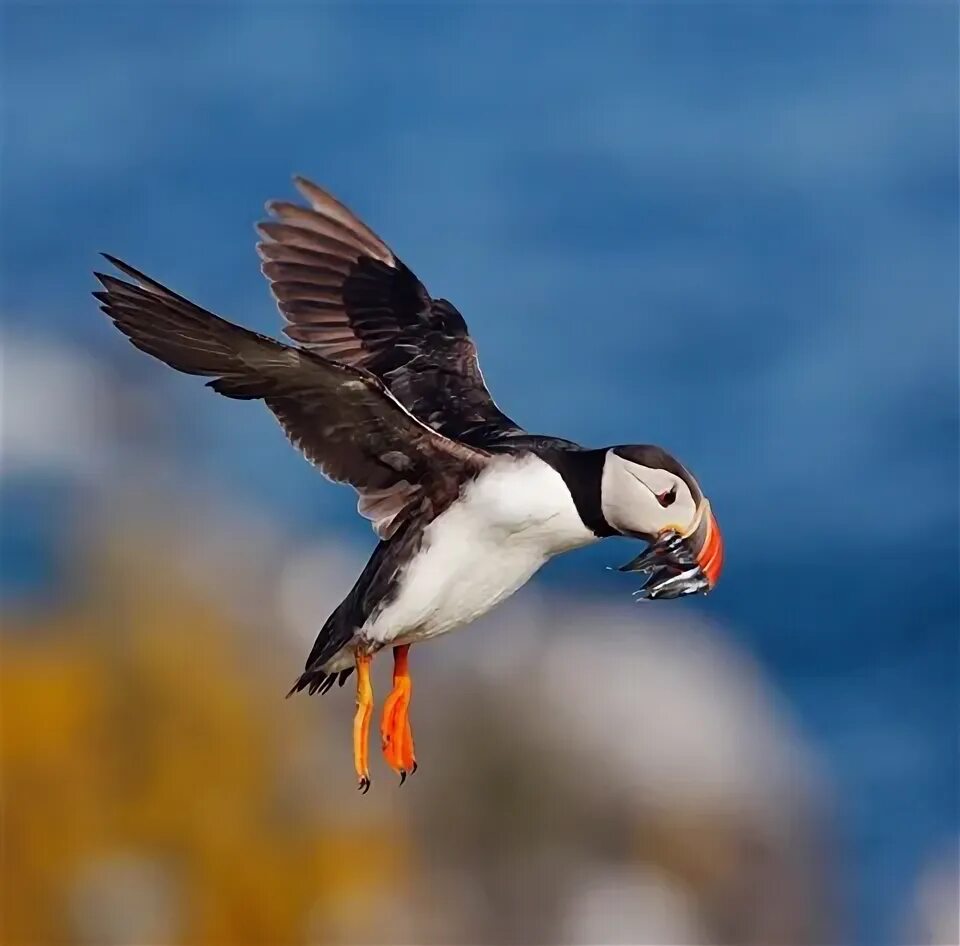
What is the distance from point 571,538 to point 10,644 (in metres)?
9.64

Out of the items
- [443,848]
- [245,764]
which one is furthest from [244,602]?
[443,848]

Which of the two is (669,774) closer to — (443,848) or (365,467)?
(443,848)

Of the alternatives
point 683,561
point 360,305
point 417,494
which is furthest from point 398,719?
point 360,305

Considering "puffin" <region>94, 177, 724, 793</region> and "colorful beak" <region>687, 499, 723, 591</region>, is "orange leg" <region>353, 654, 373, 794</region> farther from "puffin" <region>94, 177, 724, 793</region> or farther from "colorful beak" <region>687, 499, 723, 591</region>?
"colorful beak" <region>687, 499, 723, 591</region>

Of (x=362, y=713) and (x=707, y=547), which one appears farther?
(x=362, y=713)

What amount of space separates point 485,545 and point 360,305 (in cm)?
154

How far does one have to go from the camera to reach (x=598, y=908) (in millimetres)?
13219

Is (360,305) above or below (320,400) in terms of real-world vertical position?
above

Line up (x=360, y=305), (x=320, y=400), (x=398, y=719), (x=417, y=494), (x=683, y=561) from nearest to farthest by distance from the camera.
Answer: (x=683, y=561), (x=320, y=400), (x=417, y=494), (x=398, y=719), (x=360, y=305)

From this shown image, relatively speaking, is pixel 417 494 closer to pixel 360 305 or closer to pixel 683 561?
pixel 683 561

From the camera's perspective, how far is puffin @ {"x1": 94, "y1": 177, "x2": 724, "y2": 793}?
5512mm

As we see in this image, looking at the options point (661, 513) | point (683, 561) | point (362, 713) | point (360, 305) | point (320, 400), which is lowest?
point (362, 713)

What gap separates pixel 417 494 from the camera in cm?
600

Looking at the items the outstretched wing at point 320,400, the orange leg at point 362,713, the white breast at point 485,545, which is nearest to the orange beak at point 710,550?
the white breast at point 485,545
